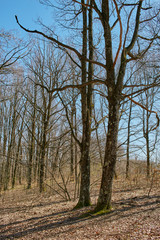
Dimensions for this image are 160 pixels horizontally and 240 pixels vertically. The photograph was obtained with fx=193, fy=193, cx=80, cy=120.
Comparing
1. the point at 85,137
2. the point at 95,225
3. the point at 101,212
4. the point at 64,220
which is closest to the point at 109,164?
the point at 101,212

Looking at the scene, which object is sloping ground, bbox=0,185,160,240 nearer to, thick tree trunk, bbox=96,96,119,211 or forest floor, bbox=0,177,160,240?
forest floor, bbox=0,177,160,240

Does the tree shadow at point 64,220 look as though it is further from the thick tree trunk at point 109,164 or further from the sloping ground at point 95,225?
the thick tree trunk at point 109,164

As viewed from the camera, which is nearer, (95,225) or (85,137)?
(95,225)

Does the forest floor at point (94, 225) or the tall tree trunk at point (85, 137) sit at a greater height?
the tall tree trunk at point (85, 137)

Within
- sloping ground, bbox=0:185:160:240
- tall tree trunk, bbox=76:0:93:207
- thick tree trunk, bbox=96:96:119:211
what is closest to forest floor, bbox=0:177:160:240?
sloping ground, bbox=0:185:160:240

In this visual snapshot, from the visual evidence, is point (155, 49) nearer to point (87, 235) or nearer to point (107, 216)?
point (107, 216)

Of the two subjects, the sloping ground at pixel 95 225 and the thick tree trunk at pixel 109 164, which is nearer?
the sloping ground at pixel 95 225

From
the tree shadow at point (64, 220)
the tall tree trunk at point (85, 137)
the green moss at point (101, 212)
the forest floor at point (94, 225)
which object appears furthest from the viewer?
the tall tree trunk at point (85, 137)

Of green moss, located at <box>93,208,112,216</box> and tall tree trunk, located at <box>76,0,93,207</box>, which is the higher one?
tall tree trunk, located at <box>76,0,93,207</box>

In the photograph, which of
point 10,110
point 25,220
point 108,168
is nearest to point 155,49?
point 108,168

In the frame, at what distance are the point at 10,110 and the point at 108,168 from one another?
1641cm

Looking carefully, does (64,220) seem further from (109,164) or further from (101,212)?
(109,164)

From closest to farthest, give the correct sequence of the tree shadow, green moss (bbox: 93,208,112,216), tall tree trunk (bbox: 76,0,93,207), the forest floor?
the forest floor → the tree shadow → green moss (bbox: 93,208,112,216) → tall tree trunk (bbox: 76,0,93,207)

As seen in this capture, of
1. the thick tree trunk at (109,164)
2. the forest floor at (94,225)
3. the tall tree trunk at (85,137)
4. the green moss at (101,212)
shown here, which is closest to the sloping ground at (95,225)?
the forest floor at (94,225)
